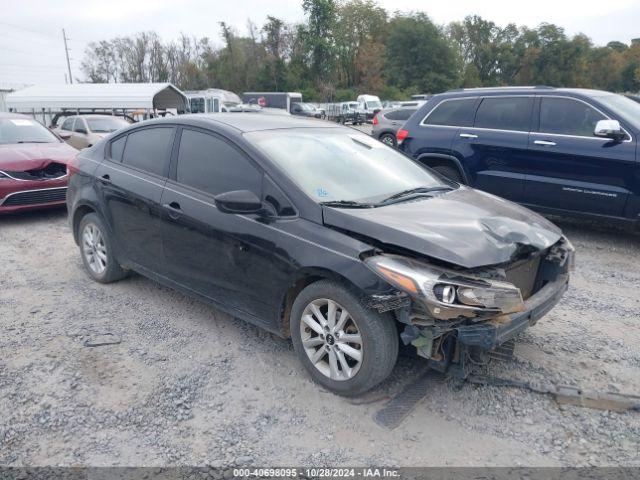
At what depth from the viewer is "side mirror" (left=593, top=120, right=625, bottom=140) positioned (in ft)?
18.7

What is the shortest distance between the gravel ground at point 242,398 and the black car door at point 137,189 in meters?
0.53

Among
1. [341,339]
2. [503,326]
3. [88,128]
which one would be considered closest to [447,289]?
[503,326]

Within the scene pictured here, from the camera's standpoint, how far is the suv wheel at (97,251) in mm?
4836

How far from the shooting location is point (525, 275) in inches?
133

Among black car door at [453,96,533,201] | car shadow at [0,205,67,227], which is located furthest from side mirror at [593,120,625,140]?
car shadow at [0,205,67,227]

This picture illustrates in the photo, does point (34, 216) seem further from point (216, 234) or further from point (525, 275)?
point (525, 275)

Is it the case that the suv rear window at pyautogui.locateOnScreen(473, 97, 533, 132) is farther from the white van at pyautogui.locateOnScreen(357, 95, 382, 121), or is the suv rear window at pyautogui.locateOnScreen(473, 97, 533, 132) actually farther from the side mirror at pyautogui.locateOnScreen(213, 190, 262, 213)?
the white van at pyautogui.locateOnScreen(357, 95, 382, 121)

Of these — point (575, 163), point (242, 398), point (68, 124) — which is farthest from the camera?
point (68, 124)

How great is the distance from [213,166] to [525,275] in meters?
2.34

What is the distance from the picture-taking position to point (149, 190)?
13.9 ft

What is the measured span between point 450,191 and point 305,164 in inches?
48.4

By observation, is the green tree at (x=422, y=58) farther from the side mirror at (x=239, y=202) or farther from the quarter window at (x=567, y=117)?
the side mirror at (x=239, y=202)

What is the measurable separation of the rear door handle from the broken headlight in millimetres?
1733

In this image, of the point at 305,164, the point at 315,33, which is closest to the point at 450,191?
the point at 305,164
